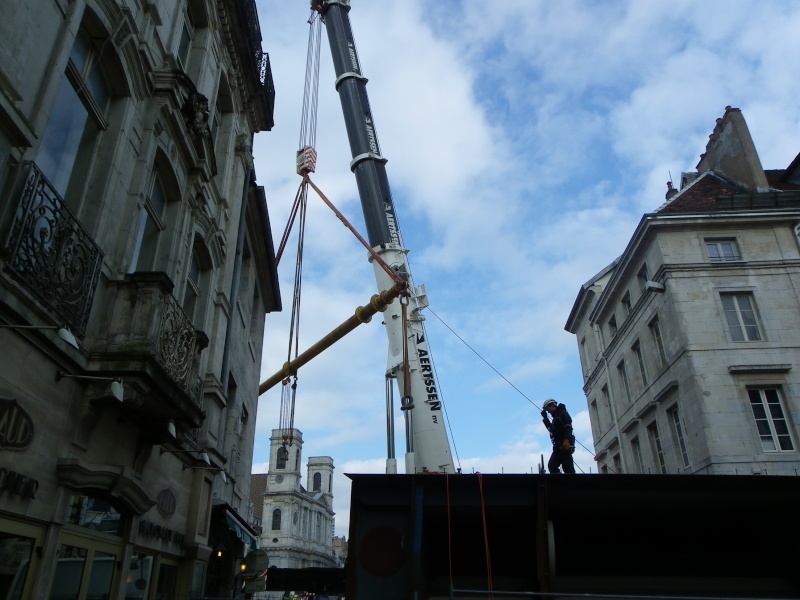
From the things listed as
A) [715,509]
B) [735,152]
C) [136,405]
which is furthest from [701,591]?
[735,152]

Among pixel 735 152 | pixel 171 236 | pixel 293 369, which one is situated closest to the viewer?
pixel 171 236

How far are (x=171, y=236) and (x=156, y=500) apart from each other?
3.97 m

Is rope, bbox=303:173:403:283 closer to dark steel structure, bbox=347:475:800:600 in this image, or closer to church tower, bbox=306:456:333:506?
dark steel structure, bbox=347:475:800:600

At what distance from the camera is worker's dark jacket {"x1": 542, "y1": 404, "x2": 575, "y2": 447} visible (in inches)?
405

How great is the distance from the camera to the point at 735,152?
2677 cm

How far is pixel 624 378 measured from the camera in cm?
2905

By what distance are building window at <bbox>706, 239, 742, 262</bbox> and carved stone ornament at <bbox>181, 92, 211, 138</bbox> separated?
65.8 feet

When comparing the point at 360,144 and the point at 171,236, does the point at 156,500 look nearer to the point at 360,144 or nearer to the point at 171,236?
the point at 171,236

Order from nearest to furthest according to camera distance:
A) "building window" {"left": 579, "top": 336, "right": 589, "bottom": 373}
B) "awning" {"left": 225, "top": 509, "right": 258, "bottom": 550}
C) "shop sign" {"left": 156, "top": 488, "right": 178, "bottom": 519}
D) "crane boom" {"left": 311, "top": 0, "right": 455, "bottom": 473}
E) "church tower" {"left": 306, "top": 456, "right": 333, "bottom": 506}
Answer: "shop sign" {"left": 156, "top": 488, "right": 178, "bottom": 519}, "awning" {"left": 225, "top": 509, "right": 258, "bottom": 550}, "crane boom" {"left": 311, "top": 0, "right": 455, "bottom": 473}, "building window" {"left": 579, "top": 336, "right": 589, "bottom": 373}, "church tower" {"left": 306, "top": 456, "right": 333, "bottom": 506}

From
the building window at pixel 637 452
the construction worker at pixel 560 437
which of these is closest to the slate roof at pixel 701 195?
the building window at pixel 637 452

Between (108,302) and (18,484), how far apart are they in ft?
8.29

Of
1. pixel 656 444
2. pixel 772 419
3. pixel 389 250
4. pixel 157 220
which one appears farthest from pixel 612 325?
pixel 157 220

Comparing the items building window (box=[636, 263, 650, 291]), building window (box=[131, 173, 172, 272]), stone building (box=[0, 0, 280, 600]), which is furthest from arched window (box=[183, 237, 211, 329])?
building window (box=[636, 263, 650, 291])

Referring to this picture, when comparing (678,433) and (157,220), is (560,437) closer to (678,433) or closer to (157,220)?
(157,220)
